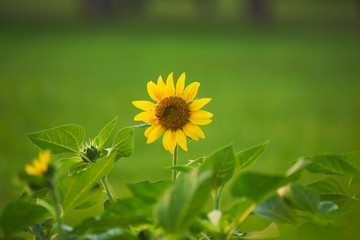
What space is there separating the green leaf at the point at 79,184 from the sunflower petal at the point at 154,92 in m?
0.24

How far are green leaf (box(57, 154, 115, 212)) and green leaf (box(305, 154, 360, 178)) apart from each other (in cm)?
18

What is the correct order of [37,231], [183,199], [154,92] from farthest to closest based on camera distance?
[154,92]
[37,231]
[183,199]

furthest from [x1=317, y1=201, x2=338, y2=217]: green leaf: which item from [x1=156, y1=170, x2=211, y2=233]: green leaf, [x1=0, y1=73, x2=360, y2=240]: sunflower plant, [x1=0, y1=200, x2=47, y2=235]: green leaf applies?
[x1=0, y1=200, x2=47, y2=235]: green leaf

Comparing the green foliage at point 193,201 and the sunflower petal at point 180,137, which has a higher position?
the sunflower petal at point 180,137

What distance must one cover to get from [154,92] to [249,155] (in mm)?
229

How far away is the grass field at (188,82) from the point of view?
4023 mm

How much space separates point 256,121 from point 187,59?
3821 mm

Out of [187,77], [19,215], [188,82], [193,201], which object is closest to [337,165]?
[193,201]

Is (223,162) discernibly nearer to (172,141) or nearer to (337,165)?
(337,165)

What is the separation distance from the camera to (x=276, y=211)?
375 millimetres

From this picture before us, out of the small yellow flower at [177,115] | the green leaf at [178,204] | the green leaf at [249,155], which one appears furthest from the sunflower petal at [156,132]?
the green leaf at [178,204]

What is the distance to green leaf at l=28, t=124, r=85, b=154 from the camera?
475 millimetres

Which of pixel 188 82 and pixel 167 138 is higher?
pixel 188 82

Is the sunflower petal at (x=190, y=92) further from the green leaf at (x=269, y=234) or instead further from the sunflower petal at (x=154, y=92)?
the green leaf at (x=269, y=234)
